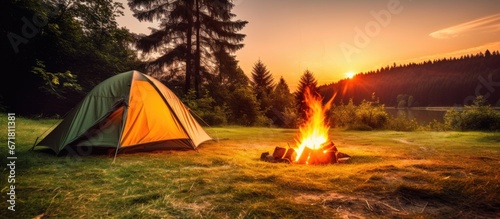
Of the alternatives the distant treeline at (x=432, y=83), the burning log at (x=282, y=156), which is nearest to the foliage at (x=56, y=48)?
the burning log at (x=282, y=156)

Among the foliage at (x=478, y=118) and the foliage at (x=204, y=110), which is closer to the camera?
the foliage at (x=478, y=118)

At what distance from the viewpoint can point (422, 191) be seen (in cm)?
339

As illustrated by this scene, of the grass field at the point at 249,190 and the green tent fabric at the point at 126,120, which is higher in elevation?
the green tent fabric at the point at 126,120

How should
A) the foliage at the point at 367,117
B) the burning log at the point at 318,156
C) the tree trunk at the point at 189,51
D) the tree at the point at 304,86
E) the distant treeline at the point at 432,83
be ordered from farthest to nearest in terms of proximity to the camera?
the distant treeline at the point at 432,83
the tree at the point at 304,86
the tree trunk at the point at 189,51
the foliage at the point at 367,117
the burning log at the point at 318,156

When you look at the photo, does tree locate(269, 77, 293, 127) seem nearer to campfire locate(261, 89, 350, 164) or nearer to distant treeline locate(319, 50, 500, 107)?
campfire locate(261, 89, 350, 164)

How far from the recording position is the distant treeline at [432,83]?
4365 inches

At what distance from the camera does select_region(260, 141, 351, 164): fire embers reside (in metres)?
5.62

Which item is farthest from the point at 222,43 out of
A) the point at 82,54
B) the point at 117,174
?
the point at 117,174

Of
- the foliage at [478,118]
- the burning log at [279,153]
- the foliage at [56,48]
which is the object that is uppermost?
the foliage at [56,48]

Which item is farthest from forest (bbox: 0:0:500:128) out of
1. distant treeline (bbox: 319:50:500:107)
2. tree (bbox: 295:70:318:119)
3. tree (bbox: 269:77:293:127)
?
distant treeline (bbox: 319:50:500:107)

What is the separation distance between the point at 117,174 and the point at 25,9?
13.1 metres

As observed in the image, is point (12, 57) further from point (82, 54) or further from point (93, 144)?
point (93, 144)

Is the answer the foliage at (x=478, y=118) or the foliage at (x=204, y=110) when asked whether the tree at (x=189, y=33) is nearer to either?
the foliage at (x=204, y=110)

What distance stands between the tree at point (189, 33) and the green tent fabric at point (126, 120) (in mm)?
13643
